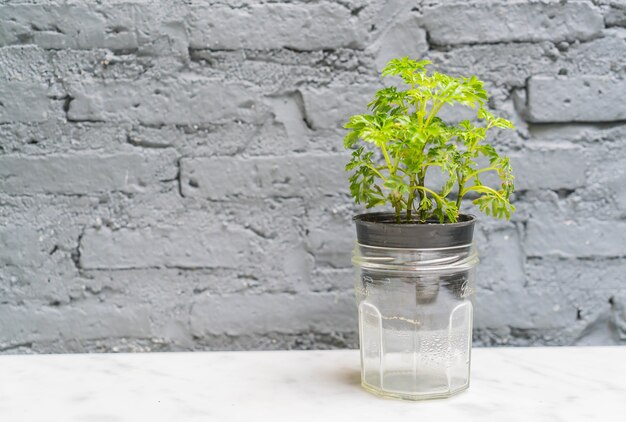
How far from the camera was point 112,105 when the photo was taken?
1132 millimetres

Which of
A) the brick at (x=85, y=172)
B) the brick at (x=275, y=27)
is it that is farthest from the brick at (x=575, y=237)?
the brick at (x=85, y=172)

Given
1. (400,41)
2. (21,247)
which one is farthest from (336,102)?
(21,247)

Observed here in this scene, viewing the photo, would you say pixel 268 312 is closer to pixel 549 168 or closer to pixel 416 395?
pixel 416 395

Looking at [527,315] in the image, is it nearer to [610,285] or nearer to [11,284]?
[610,285]

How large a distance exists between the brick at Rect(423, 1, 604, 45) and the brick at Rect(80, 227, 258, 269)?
51cm

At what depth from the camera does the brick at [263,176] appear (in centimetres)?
114

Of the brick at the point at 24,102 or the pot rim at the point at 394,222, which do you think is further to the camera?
the brick at the point at 24,102

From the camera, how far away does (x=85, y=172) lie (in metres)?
1.14

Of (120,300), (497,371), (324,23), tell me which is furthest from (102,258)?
(497,371)

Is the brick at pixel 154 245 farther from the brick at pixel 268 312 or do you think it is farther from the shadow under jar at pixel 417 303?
the shadow under jar at pixel 417 303

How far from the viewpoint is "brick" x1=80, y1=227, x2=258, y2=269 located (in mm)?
1145

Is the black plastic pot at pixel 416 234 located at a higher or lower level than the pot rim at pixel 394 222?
lower

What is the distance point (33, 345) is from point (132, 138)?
42 cm

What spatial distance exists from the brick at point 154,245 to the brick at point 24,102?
0.23 meters
